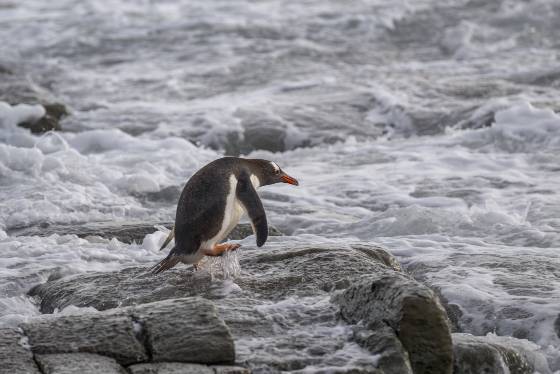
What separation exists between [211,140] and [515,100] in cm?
384

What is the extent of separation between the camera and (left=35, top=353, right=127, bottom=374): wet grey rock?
3.86 meters

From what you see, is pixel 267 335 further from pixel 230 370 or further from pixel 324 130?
pixel 324 130

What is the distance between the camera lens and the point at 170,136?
11.2 metres

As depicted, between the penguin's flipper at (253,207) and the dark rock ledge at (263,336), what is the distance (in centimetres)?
50

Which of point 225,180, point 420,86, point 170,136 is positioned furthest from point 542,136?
point 225,180

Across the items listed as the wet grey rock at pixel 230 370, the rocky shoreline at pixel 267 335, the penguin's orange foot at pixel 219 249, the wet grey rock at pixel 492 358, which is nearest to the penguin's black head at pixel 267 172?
Result: the penguin's orange foot at pixel 219 249

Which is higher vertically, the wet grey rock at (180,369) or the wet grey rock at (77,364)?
the wet grey rock at (77,364)

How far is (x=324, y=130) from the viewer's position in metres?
11.4

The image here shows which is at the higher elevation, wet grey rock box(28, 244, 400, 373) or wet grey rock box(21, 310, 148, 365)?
wet grey rock box(21, 310, 148, 365)

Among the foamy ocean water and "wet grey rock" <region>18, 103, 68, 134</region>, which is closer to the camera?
the foamy ocean water

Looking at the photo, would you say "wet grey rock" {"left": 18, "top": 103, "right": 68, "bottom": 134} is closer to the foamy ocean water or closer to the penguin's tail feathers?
the foamy ocean water

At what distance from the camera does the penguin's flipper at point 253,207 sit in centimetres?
563

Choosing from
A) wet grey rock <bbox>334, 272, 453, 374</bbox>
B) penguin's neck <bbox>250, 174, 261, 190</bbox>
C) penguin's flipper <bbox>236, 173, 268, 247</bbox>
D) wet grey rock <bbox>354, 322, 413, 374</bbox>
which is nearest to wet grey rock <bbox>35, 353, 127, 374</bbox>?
wet grey rock <bbox>354, 322, 413, 374</bbox>

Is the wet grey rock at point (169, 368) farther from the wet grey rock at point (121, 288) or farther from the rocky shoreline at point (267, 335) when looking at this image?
the wet grey rock at point (121, 288)
